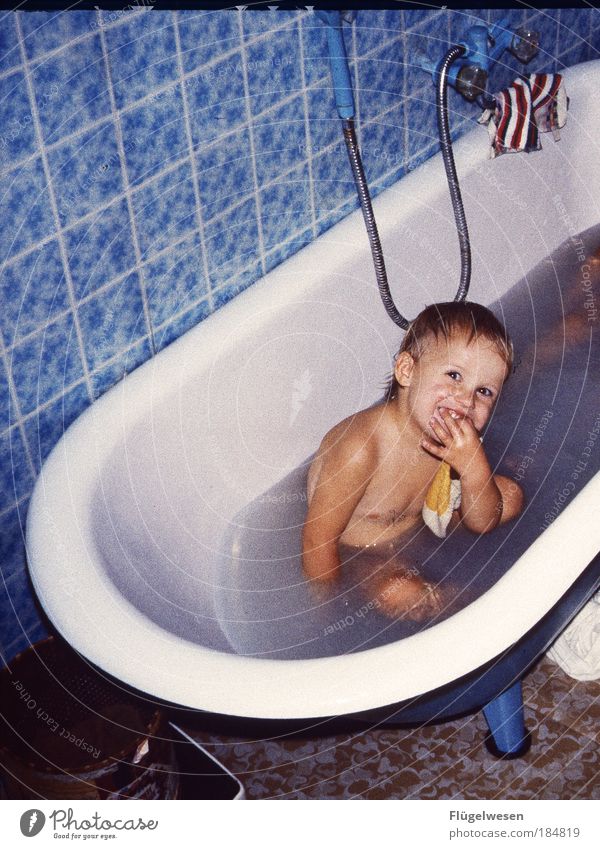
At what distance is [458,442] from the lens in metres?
1.21

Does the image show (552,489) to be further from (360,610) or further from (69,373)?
(69,373)

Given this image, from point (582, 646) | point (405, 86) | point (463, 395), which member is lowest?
point (582, 646)

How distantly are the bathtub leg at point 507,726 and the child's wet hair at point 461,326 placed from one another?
1.35ft

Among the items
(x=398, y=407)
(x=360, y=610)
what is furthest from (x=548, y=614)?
(x=398, y=407)

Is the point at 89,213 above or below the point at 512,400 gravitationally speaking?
above

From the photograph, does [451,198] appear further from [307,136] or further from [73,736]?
[73,736]

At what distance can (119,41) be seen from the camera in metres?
0.99

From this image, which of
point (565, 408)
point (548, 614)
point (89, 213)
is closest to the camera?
point (548, 614)

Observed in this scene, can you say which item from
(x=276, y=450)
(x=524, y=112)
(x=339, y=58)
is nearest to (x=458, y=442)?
(x=276, y=450)

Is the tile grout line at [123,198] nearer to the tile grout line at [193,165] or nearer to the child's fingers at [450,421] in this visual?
the tile grout line at [193,165]

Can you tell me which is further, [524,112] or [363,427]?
[524,112]

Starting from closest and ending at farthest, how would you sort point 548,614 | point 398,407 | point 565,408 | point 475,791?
point 548,614, point 475,791, point 398,407, point 565,408

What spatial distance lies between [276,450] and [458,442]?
0.25 meters

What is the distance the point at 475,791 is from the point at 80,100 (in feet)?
2.93
